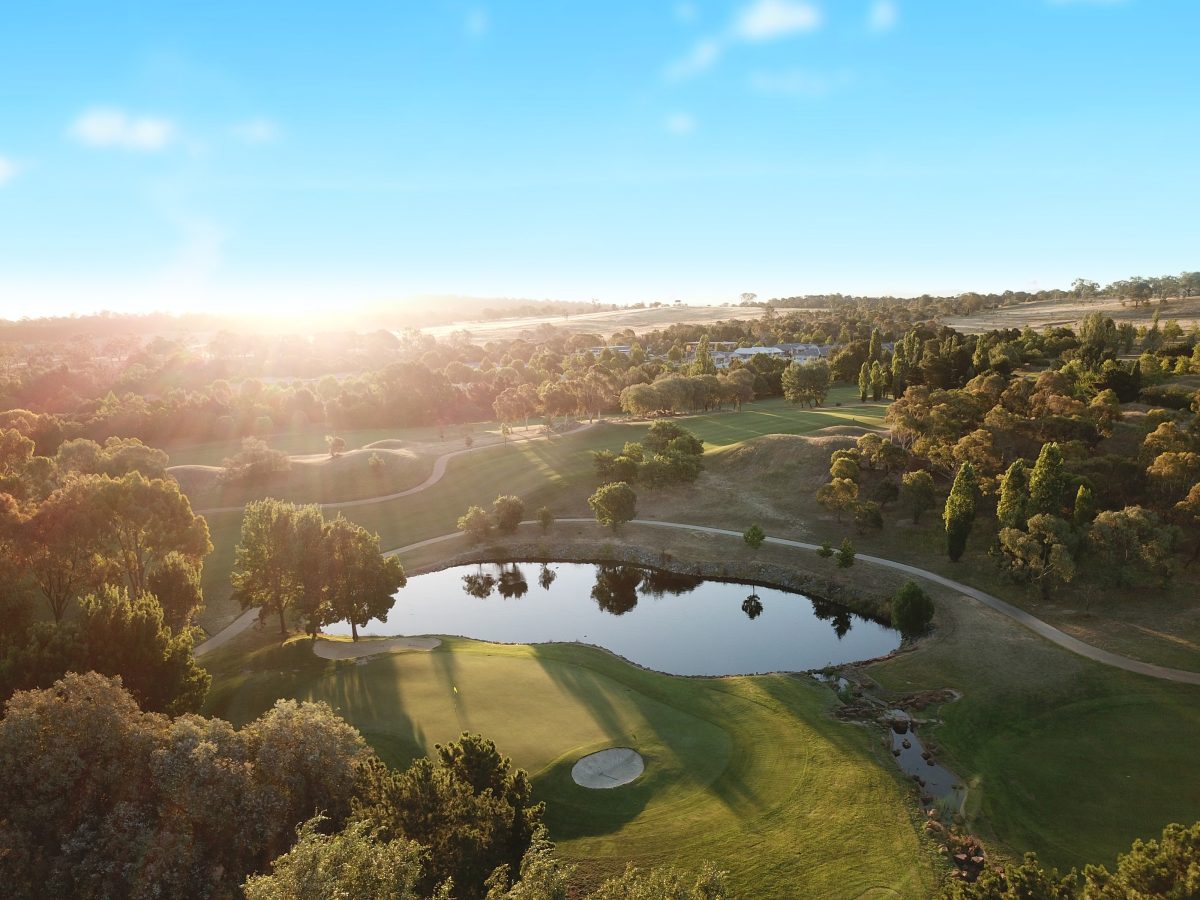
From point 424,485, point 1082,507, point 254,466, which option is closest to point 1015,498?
point 1082,507

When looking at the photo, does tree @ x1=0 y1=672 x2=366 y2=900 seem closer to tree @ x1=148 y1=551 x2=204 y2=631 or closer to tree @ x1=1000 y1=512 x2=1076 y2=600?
tree @ x1=148 y1=551 x2=204 y2=631

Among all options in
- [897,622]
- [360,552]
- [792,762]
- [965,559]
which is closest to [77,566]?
[360,552]

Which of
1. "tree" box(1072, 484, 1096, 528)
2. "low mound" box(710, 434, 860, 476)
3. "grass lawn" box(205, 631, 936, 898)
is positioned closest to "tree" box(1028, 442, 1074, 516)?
"tree" box(1072, 484, 1096, 528)

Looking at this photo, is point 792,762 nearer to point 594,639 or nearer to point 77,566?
point 594,639

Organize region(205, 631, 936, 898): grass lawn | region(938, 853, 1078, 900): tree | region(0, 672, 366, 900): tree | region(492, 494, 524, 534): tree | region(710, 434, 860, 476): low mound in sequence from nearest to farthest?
region(938, 853, 1078, 900): tree
region(0, 672, 366, 900): tree
region(205, 631, 936, 898): grass lawn
region(492, 494, 524, 534): tree
region(710, 434, 860, 476): low mound

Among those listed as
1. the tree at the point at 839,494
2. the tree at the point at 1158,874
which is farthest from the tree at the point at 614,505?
the tree at the point at 1158,874

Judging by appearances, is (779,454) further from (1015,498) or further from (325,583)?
(325,583)
